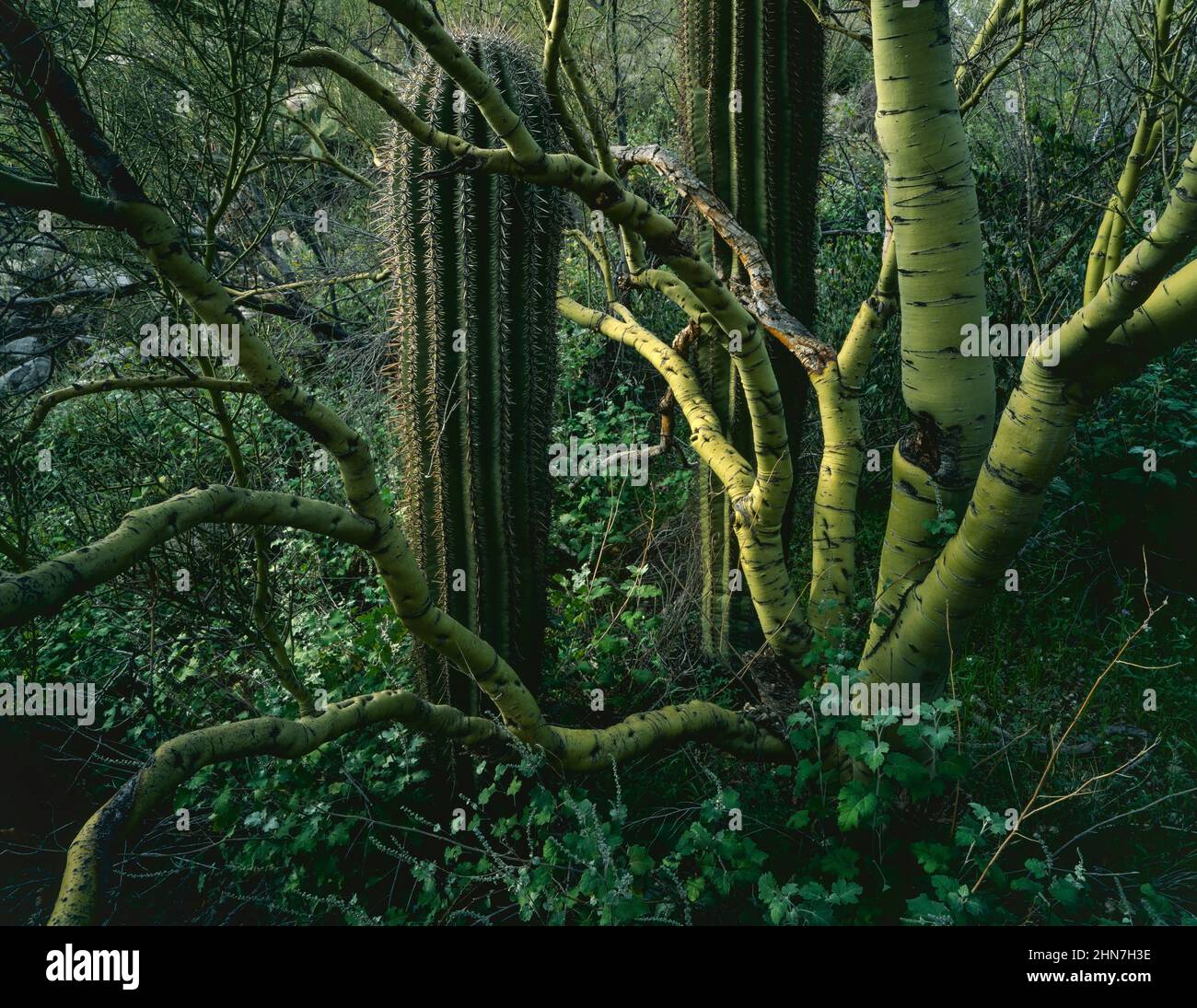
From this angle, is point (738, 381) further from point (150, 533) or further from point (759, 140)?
point (150, 533)

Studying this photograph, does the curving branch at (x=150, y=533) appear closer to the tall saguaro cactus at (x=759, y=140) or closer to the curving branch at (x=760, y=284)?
the curving branch at (x=760, y=284)

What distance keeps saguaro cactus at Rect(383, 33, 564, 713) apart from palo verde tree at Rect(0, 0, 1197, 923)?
0.08ft

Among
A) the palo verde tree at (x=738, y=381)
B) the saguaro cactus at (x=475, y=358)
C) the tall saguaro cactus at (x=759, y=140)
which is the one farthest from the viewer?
the tall saguaro cactus at (x=759, y=140)

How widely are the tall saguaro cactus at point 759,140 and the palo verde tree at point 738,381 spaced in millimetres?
53

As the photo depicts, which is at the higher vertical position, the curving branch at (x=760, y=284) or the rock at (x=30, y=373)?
the rock at (x=30, y=373)

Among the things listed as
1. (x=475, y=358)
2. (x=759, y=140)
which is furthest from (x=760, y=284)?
(x=475, y=358)

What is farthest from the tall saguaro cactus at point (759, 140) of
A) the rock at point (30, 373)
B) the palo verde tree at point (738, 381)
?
the rock at point (30, 373)

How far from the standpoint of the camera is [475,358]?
10.3 ft

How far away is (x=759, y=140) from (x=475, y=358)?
158 cm

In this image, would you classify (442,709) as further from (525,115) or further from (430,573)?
(525,115)

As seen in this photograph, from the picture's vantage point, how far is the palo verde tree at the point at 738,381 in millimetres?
1850

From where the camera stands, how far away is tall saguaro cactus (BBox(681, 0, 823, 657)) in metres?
3.36

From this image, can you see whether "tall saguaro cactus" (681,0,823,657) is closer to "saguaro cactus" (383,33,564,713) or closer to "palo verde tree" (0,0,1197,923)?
"palo verde tree" (0,0,1197,923)

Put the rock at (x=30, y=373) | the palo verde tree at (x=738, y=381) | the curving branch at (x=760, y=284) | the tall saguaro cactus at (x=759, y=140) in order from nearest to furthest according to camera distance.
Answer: the palo verde tree at (x=738, y=381), the curving branch at (x=760, y=284), the tall saguaro cactus at (x=759, y=140), the rock at (x=30, y=373)
